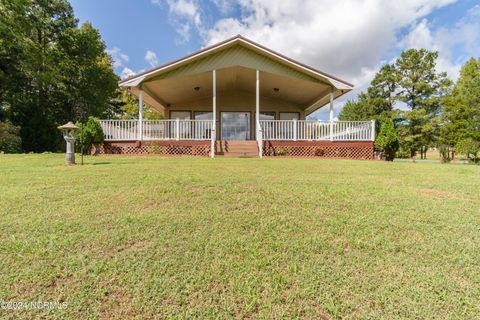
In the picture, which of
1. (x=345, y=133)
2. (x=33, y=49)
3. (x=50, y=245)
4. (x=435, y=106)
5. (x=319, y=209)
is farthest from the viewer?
(x=435, y=106)

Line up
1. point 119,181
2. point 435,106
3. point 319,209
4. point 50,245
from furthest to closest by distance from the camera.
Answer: point 435,106 < point 119,181 < point 319,209 < point 50,245

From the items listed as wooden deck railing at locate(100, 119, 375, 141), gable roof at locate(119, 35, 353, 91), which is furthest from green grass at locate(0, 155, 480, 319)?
gable roof at locate(119, 35, 353, 91)

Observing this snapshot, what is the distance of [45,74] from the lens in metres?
19.7

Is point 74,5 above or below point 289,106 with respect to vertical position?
above

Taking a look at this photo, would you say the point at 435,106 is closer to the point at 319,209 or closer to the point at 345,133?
the point at 345,133

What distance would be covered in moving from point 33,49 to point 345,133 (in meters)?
22.9

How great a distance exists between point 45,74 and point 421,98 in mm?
36071

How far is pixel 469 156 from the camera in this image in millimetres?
18078

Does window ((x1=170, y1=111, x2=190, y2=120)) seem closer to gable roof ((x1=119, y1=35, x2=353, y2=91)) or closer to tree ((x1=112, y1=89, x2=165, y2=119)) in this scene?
gable roof ((x1=119, y1=35, x2=353, y2=91))

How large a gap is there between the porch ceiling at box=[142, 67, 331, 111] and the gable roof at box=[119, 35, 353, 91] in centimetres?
55

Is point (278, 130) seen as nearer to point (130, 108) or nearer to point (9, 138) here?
point (9, 138)

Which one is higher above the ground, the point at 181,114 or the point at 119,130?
the point at 181,114

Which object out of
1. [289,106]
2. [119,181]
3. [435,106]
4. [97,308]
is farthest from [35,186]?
[435,106]

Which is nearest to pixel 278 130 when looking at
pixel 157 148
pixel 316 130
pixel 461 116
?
pixel 316 130
